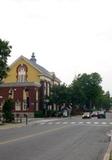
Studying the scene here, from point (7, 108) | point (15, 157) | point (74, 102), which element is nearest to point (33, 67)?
point (74, 102)

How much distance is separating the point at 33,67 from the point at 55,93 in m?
7.46

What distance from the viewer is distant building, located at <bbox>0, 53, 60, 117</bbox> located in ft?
351

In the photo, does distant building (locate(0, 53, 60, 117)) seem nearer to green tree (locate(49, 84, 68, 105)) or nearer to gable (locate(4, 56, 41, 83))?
gable (locate(4, 56, 41, 83))

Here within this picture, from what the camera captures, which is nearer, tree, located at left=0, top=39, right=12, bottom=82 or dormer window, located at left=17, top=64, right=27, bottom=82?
tree, located at left=0, top=39, right=12, bottom=82

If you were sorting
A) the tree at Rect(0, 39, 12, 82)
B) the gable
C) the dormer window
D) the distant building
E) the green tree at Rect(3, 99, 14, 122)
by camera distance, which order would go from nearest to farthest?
the tree at Rect(0, 39, 12, 82)
the green tree at Rect(3, 99, 14, 122)
the distant building
the gable
the dormer window

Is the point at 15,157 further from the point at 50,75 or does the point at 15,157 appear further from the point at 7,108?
the point at 50,75

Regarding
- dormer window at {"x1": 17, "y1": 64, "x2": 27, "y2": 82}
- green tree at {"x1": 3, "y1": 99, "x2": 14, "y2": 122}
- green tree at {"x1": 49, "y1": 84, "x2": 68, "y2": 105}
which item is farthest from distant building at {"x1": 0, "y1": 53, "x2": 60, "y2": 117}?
green tree at {"x1": 3, "y1": 99, "x2": 14, "y2": 122}

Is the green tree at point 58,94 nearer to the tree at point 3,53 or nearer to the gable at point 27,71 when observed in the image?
the gable at point 27,71

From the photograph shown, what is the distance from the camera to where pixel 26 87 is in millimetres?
107938

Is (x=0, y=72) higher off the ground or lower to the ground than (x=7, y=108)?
higher

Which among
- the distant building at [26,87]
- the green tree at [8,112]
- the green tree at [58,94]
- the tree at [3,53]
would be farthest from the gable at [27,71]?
the tree at [3,53]

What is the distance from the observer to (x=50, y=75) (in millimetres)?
122188

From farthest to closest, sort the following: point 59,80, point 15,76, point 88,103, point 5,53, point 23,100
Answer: point 88,103 → point 59,80 → point 15,76 → point 23,100 → point 5,53

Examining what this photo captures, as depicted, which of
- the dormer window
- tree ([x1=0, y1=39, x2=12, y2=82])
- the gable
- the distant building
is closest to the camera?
tree ([x1=0, y1=39, x2=12, y2=82])
